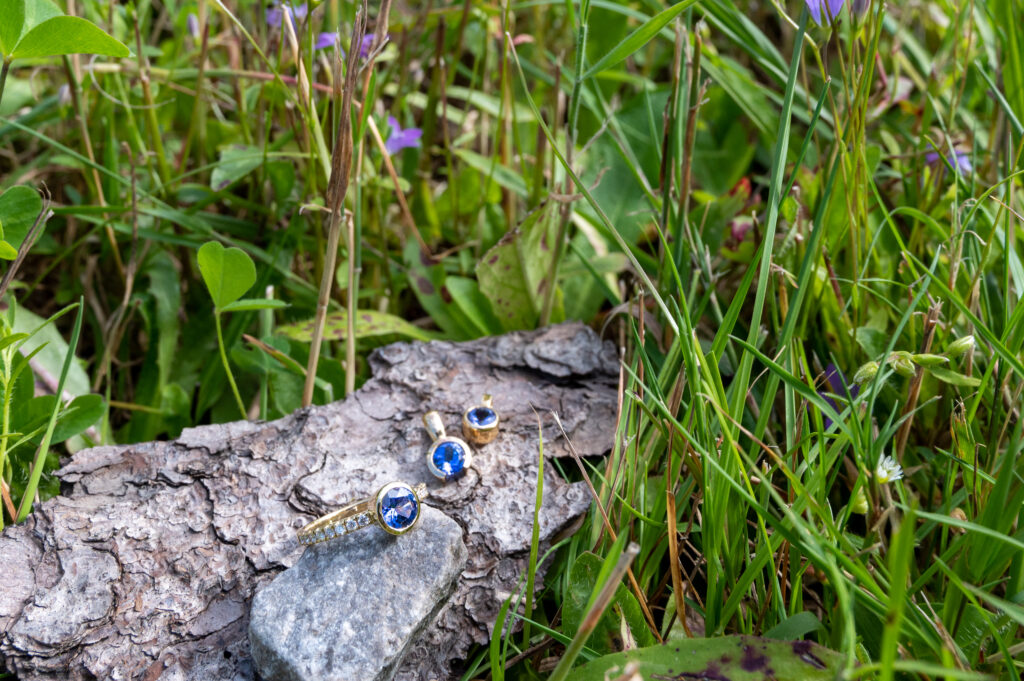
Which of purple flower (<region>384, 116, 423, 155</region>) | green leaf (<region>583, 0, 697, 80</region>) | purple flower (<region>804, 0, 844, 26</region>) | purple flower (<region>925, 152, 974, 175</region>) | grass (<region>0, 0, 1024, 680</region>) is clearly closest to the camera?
grass (<region>0, 0, 1024, 680</region>)

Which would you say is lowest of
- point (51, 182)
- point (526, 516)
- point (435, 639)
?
point (435, 639)

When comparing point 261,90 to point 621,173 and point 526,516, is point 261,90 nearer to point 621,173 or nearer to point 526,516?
point 621,173

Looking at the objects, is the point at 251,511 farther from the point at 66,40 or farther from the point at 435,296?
the point at 66,40

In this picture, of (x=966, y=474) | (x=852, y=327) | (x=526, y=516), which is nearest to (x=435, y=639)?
(x=526, y=516)

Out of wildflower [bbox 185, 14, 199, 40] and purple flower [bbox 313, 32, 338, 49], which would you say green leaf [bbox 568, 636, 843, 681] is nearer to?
purple flower [bbox 313, 32, 338, 49]

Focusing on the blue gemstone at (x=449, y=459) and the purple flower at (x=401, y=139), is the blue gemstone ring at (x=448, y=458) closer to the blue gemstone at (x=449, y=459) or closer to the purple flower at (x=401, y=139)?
the blue gemstone at (x=449, y=459)

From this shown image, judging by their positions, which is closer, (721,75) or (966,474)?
(966,474)

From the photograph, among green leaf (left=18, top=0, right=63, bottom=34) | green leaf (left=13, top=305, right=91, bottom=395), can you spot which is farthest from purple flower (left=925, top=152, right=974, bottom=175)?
green leaf (left=13, top=305, right=91, bottom=395)
